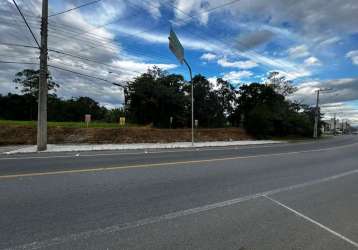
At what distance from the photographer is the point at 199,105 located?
44.1 metres

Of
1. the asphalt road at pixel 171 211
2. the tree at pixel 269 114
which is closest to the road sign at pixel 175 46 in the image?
the asphalt road at pixel 171 211

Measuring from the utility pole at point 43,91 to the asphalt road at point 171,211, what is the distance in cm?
797

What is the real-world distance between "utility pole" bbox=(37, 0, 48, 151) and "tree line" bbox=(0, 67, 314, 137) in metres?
19.6

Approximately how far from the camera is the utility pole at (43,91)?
49.7ft

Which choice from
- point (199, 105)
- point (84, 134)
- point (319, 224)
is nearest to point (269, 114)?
point (199, 105)

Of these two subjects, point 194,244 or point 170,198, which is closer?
point 194,244

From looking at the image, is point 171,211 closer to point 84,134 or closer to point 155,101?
point 84,134

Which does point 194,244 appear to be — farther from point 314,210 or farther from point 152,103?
point 152,103

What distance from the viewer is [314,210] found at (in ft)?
16.0

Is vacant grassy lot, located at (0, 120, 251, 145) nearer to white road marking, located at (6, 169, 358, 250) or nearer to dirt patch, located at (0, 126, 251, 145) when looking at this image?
dirt patch, located at (0, 126, 251, 145)

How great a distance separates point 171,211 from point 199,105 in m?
40.0

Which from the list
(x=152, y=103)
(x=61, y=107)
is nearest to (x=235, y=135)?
(x=152, y=103)

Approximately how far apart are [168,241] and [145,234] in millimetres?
A: 377

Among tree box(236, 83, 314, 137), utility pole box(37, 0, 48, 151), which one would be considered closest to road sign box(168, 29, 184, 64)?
utility pole box(37, 0, 48, 151)
